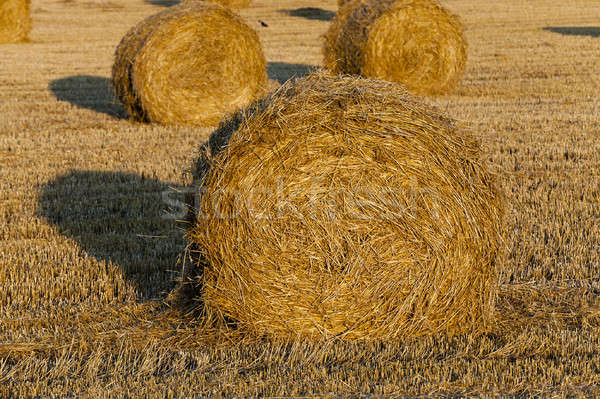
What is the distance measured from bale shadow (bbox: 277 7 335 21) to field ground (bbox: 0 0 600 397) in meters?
15.9

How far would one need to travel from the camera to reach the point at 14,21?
23.0m

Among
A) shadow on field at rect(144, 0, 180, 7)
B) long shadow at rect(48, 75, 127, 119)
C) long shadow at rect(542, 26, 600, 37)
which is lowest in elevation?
shadow on field at rect(144, 0, 180, 7)

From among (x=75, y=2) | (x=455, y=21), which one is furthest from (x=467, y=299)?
(x=75, y=2)

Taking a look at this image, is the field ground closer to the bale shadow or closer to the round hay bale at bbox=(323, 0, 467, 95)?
the round hay bale at bbox=(323, 0, 467, 95)

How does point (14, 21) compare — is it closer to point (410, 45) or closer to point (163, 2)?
point (163, 2)

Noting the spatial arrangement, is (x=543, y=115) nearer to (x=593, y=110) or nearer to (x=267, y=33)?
(x=593, y=110)

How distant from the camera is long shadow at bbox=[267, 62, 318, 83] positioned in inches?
623

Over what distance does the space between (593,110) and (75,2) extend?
29699mm

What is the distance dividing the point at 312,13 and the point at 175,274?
25.0 m

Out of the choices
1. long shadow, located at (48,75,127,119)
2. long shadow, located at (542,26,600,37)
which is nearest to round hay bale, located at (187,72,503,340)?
long shadow, located at (48,75,127,119)

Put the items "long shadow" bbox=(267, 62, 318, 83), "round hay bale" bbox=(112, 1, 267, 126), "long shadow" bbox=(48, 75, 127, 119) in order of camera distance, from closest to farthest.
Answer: "round hay bale" bbox=(112, 1, 267, 126)
"long shadow" bbox=(48, 75, 127, 119)
"long shadow" bbox=(267, 62, 318, 83)

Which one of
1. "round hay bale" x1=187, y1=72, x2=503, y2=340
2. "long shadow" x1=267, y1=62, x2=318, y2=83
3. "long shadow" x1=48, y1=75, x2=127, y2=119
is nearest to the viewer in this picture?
"round hay bale" x1=187, y1=72, x2=503, y2=340

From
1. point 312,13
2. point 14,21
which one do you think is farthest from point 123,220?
point 312,13

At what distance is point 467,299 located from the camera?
4746 millimetres
